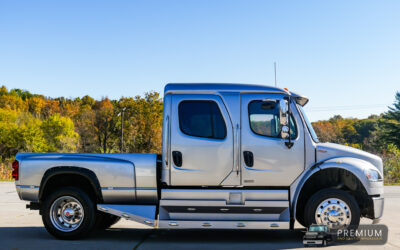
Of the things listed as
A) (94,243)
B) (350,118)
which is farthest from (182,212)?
(350,118)

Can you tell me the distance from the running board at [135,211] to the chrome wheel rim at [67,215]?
1.50ft

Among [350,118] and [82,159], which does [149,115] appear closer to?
[82,159]

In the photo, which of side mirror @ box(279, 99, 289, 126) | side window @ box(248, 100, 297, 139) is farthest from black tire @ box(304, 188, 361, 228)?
side mirror @ box(279, 99, 289, 126)

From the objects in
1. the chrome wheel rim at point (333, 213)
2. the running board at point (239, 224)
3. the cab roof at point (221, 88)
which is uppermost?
the cab roof at point (221, 88)

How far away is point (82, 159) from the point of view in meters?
6.69

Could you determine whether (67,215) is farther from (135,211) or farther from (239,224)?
(239,224)

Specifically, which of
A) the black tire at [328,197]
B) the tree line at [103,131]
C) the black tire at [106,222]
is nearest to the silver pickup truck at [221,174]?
the black tire at [328,197]

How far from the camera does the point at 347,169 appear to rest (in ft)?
20.6

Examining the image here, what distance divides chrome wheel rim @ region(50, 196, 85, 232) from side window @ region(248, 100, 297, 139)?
11.0 ft

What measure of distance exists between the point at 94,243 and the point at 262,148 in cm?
324

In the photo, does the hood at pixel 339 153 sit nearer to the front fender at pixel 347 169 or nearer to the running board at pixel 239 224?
the front fender at pixel 347 169

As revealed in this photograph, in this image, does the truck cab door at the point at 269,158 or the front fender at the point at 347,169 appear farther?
the truck cab door at the point at 269,158

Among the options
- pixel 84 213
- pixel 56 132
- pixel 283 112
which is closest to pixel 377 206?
pixel 283 112

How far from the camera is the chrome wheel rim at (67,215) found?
6.70 meters
